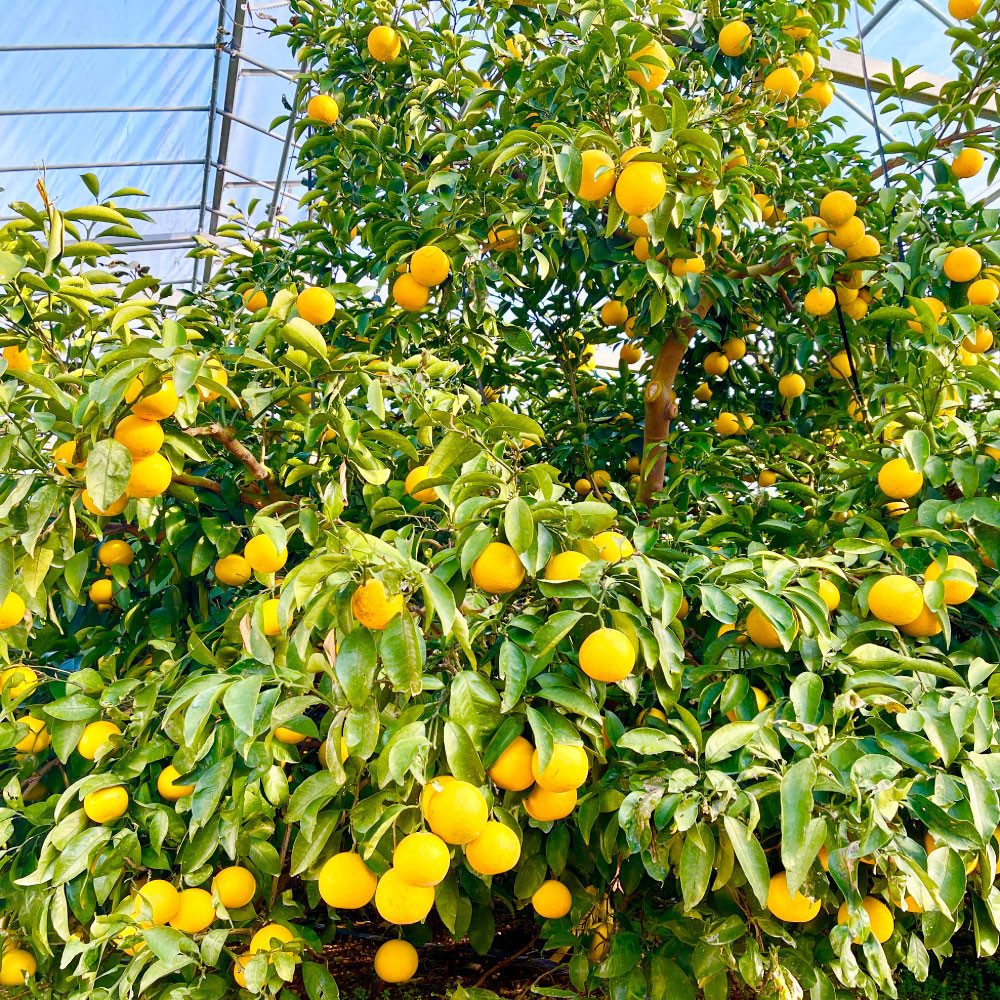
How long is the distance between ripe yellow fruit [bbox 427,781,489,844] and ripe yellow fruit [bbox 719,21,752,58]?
1.79 metres

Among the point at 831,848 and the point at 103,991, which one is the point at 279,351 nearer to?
the point at 103,991

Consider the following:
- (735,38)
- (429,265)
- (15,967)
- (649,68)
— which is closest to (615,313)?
(735,38)

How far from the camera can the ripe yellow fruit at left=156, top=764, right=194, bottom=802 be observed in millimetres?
1186

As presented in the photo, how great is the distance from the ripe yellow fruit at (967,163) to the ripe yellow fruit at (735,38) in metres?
0.55

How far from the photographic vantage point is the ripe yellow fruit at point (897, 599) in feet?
4.00

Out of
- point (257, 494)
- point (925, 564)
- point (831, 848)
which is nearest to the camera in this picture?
point (831, 848)

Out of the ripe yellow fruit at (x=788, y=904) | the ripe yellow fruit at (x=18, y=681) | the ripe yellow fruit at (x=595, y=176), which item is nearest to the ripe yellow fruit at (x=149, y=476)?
the ripe yellow fruit at (x=18, y=681)

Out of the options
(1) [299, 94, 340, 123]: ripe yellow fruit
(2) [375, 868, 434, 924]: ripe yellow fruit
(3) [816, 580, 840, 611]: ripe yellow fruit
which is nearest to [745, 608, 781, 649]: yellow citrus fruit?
(3) [816, 580, 840, 611]: ripe yellow fruit

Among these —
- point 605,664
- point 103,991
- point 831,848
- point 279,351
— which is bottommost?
point 103,991

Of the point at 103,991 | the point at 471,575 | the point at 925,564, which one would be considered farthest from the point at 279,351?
the point at 925,564

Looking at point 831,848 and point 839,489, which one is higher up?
point 839,489

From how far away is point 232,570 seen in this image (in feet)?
4.74

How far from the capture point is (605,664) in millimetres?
1031

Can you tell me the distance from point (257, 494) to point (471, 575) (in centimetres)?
61
